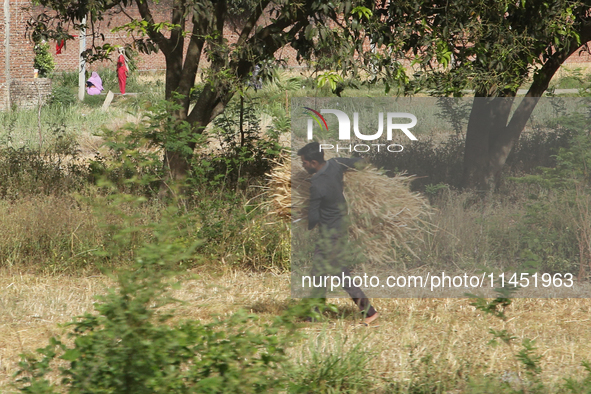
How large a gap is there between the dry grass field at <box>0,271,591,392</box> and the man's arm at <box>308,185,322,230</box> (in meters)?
0.80

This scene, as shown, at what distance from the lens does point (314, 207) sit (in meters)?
5.41

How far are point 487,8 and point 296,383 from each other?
4430 mm

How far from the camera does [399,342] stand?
4941mm

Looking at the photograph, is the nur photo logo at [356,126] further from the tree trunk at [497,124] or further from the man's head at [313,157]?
the tree trunk at [497,124]

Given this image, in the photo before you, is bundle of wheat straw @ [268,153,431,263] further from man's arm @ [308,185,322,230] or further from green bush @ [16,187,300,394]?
green bush @ [16,187,300,394]

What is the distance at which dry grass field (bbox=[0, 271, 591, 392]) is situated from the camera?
A: 14.1 feet

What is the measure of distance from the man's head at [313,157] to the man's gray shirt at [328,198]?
2.3 inches

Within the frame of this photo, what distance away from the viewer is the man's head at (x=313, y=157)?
5426 mm

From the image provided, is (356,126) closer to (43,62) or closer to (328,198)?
(328,198)

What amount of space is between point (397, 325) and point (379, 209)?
103 cm

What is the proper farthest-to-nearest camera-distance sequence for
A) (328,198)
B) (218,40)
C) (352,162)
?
(218,40), (352,162), (328,198)

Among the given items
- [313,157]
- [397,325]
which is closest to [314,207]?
[313,157]

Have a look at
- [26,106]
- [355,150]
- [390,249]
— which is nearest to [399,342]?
[390,249]

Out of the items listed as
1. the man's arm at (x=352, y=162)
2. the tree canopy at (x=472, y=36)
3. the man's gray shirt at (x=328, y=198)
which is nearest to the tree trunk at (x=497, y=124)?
the tree canopy at (x=472, y=36)
